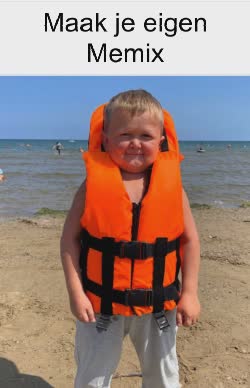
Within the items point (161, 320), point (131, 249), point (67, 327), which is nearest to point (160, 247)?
point (131, 249)

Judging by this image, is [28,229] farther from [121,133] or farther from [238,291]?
[121,133]

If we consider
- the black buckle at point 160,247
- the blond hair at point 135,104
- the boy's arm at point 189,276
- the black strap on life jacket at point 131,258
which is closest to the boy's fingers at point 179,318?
the boy's arm at point 189,276

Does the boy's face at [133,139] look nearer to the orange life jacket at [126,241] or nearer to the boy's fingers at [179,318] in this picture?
the orange life jacket at [126,241]

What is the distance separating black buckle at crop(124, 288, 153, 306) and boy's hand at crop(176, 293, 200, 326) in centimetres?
20

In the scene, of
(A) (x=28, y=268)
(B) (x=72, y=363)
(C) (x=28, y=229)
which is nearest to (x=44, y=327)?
(B) (x=72, y=363)

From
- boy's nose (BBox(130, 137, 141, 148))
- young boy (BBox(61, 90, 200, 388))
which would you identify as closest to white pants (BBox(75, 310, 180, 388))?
young boy (BBox(61, 90, 200, 388))

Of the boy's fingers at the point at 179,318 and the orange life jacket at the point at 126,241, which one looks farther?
the boy's fingers at the point at 179,318

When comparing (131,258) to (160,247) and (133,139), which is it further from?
(133,139)

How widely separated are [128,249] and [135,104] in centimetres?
74

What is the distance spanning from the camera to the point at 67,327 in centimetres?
384

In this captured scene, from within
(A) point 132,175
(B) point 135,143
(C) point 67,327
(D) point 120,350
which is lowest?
(C) point 67,327

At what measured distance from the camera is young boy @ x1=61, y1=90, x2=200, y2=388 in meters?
2.25

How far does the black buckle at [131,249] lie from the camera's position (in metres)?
2.25

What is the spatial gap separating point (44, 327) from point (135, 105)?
2.43 m
